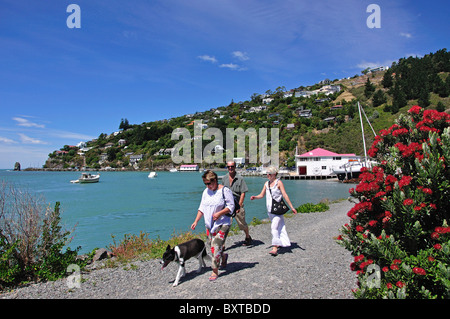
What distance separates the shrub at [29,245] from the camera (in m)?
6.91

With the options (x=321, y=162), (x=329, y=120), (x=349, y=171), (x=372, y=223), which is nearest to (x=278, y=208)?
(x=372, y=223)

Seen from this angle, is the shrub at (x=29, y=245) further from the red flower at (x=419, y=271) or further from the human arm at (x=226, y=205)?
the red flower at (x=419, y=271)

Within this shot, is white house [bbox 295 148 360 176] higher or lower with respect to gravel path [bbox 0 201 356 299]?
higher

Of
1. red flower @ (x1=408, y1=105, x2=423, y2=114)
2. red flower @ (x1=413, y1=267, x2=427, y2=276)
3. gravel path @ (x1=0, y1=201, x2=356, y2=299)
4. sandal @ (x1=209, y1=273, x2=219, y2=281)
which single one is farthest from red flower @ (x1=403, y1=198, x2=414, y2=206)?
sandal @ (x1=209, y1=273, x2=219, y2=281)

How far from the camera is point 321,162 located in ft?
256

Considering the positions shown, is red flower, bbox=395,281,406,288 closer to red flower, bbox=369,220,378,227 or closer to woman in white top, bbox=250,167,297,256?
red flower, bbox=369,220,378,227

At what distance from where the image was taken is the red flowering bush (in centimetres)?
329

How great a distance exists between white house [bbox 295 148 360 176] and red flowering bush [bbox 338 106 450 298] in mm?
77022

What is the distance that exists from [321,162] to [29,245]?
7713cm

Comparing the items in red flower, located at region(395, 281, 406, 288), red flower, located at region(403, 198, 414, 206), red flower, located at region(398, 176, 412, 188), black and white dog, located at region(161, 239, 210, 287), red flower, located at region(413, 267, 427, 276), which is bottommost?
black and white dog, located at region(161, 239, 210, 287)

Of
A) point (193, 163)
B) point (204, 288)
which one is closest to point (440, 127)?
point (204, 288)

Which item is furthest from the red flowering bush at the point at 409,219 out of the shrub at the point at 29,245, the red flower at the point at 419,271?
the shrub at the point at 29,245

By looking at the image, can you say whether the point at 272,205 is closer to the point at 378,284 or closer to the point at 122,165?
the point at 378,284

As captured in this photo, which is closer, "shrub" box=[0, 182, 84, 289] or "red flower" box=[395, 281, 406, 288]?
"red flower" box=[395, 281, 406, 288]
